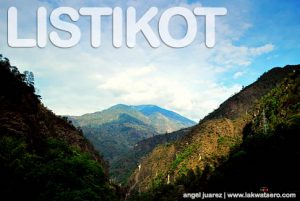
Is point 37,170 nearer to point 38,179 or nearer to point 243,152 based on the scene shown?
point 38,179

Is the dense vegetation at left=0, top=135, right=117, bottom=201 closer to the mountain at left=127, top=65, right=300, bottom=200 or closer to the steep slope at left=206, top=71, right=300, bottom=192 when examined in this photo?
the steep slope at left=206, top=71, right=300, bottom=192

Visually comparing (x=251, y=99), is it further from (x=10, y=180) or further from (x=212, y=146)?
(x=10, y=180)

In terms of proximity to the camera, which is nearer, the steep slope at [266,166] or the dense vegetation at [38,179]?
the dense vegetation at [38,179]

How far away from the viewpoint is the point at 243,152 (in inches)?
1446

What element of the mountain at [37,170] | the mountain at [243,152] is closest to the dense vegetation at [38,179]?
the mountain at [37,170]

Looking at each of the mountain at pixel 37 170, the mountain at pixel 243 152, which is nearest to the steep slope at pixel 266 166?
the mountain at pixel 243 152

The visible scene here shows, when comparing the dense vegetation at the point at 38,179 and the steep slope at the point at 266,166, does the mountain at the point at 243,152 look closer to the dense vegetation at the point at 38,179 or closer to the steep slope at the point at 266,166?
the steep slope at the point at 266,166

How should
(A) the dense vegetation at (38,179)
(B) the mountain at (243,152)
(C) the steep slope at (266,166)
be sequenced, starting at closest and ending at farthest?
(A) the dense vegetation at (38,179), (C) the steep slope at (266,166), (B) the mountain at (243,152)

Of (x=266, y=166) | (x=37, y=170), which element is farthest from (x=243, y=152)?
(x=37, y=170)

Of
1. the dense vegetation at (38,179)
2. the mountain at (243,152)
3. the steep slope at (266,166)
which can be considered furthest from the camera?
the mountain at (243,152)

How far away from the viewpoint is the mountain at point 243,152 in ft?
106

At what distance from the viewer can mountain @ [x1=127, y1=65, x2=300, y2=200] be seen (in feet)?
106

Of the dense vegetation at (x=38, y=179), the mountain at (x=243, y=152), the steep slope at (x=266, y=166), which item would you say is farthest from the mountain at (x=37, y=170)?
the mountain at (x=243, y=152)

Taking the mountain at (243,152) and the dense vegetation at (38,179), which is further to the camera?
the mountain at (243,152)
